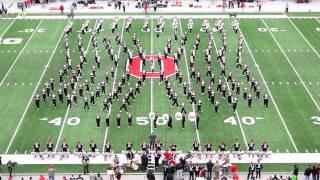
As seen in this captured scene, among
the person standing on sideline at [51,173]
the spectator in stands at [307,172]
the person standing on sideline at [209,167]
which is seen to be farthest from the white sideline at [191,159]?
the spectator in stands at [307,172]

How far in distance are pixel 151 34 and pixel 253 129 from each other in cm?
1696

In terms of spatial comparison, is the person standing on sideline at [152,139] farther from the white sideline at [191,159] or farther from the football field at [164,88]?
the football field at [164,88]

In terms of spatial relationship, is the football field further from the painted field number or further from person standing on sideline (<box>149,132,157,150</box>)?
person standing on sideline (<box>149,132,157,150</box>)

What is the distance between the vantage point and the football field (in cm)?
3167

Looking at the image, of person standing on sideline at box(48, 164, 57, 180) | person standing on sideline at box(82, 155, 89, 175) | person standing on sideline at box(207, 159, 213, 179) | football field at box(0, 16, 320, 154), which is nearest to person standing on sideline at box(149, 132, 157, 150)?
football field at box(0, 16, 320, 154)

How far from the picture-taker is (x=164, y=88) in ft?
123

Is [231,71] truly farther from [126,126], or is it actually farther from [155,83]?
[126,126]

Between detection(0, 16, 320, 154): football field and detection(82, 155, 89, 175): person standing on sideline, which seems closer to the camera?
detection(82, 155, 89, 175): person standing on sideline

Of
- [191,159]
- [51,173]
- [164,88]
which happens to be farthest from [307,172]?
[164,88]

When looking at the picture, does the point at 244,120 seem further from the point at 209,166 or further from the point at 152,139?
the point at 209,166

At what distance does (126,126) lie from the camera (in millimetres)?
32750

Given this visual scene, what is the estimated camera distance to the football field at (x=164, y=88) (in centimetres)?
3167

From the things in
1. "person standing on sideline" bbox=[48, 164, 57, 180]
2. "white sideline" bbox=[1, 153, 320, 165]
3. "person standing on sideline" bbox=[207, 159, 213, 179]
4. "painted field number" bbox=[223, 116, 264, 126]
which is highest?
"person standing on sideline" bbox=[48, 164, 57, 180]

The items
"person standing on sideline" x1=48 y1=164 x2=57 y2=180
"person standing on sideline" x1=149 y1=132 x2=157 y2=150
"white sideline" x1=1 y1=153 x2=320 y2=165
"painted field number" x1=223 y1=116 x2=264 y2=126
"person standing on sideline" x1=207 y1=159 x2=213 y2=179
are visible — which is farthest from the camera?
"painted field number" x1=223 y1=116 x2=264 y2=126
